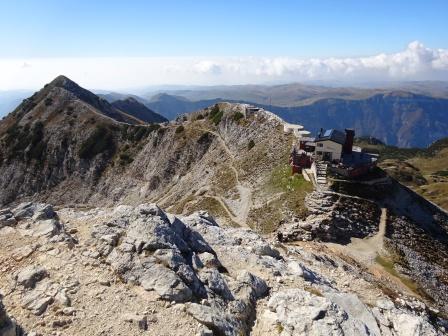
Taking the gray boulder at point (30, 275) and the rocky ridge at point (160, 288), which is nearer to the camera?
the rocky ridge at point (160, 288)

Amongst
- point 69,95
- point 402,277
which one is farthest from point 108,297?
point 69,95

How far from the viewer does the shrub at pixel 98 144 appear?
14388 cm

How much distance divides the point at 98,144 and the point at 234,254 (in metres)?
122

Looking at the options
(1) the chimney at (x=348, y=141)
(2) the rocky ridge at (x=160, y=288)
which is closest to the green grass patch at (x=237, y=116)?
(1) the chimney at (x=348, y=141)

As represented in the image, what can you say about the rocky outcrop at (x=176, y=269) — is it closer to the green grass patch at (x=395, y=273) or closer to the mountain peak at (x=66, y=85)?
the green grass patch at (x=395, y=273)

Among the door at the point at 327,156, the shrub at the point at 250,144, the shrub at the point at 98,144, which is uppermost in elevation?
the door at the point at 327,156

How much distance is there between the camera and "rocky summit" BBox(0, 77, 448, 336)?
77.6ft

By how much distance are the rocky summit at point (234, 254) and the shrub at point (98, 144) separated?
26.9 metres

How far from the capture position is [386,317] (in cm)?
2988

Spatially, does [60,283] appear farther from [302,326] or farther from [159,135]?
[159,135]

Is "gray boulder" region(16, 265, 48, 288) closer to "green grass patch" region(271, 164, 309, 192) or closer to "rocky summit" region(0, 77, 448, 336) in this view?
"rocky summit" region(0, 77, 448, 336)

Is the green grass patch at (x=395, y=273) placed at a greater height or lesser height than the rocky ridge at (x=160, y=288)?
lesser

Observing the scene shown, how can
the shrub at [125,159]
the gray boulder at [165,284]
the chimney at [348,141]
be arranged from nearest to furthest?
the gray boulder at [165,284] → the chimney at [348,141] → the shrub at [125,159]

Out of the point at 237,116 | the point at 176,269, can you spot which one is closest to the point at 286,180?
the point at 237,116
